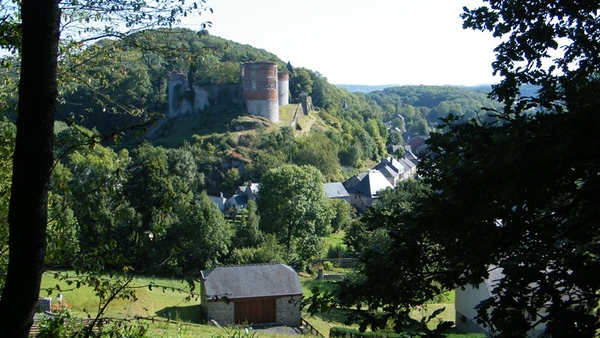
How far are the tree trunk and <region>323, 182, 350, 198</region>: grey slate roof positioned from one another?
44047 millimetres

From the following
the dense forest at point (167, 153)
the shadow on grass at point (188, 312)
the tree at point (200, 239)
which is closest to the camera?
the dense forest at point (167, 153)

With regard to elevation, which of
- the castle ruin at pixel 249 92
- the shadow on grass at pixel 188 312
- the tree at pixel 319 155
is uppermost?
the castle ruin at pixel 249 92

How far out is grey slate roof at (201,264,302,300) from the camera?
19.8m

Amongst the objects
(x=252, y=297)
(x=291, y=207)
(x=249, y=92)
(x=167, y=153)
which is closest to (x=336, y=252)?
(x=291, y=207)

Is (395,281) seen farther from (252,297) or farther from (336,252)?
(336,252)

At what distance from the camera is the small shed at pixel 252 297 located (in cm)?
1959

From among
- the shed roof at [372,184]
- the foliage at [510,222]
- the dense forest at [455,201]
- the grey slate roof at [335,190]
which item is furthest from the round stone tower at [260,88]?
the foliage at [510,222]

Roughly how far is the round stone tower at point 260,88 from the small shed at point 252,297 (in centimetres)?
3690

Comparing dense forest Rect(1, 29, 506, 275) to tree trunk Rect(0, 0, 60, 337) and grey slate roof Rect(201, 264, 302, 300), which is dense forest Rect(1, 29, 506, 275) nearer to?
tree trunk Rect(0, 0, 60, 337)

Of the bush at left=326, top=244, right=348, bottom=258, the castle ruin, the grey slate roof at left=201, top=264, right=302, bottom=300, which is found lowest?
the bush at left=326, top=244, right=348, bottom=258

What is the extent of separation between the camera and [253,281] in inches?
799

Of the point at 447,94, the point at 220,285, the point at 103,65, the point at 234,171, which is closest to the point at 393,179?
the point at 234,171

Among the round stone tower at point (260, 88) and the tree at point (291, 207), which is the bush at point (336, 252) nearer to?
the tree at point (291, 207)

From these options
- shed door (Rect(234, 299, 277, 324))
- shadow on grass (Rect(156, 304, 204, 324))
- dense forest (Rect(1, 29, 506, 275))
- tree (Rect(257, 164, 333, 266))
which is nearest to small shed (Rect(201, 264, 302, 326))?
shed door (Rect(234, 299, 277, 324))
